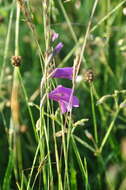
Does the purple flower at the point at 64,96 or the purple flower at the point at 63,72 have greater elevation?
the purple flower at the point at 63,72

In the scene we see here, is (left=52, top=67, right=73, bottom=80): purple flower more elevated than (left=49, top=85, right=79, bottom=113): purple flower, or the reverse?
(left=52, top=67, right=73, bottom=80): purple flower

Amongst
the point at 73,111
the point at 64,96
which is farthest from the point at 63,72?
the point at 73,111

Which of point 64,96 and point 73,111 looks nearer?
point 64,96

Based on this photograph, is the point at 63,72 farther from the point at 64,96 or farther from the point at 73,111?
the point at 73,111

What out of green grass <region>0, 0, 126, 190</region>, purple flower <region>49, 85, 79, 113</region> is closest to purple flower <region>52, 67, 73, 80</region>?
purple flower <region>49, 85, 79, 113</region>

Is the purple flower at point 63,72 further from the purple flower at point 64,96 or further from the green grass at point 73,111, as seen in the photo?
the green grass at point 73,111

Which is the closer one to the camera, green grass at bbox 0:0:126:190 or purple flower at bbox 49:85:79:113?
purple flower at bbox 49:85:79:113

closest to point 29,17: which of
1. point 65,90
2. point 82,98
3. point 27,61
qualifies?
point 65,90

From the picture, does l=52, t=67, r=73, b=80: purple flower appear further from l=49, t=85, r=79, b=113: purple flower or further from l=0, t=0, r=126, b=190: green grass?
l=0, t=0, r=126, b=190: green grass

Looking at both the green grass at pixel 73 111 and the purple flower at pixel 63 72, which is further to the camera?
the green grass at pixel 73 111

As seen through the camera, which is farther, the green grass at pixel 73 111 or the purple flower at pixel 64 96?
the green grass at pixel 73 111

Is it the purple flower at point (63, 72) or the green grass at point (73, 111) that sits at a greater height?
the purple flower at point (63, 72)

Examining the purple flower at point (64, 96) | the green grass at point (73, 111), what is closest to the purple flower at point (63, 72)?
the purple flower at point (64, 96)
